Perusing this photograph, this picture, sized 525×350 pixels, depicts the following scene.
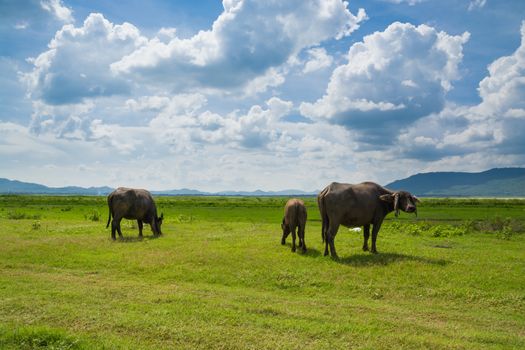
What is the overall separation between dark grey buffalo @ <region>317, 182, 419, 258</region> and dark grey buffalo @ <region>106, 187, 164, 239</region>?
36.4 feet

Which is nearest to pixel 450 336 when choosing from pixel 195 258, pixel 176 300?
pixel 176 300

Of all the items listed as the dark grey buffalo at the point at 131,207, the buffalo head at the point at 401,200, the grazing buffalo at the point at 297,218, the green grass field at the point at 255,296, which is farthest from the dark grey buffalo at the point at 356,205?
the dark grey buffalo at the point at 131,207

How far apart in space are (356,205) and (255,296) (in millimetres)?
6566

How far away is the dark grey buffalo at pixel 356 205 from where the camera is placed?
16094 mm

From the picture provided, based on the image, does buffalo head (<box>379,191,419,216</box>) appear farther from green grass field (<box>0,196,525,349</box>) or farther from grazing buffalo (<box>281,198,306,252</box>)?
grazing buffalo (<box>281,198,306,252</box>)

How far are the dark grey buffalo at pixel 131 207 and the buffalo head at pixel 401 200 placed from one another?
43.5 feet

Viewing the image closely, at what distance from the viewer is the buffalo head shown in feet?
53.5

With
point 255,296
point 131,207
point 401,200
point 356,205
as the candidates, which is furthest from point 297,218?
point 131,207

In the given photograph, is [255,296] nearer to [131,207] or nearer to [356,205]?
[356,205]

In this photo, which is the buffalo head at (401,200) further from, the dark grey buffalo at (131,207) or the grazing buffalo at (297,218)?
the dark grey buffalo at (131,207)

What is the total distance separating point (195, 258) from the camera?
1552 centimetres

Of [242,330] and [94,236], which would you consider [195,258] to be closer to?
[242,330]

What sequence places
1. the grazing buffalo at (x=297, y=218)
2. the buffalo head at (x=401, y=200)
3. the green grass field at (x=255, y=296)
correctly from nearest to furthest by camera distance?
the green grass field at (x=255, y=296)
the buffalo head at (x=401, y=200)
the grazing buffalo at (x=297, y=218)

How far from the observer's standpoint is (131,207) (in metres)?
22.6
